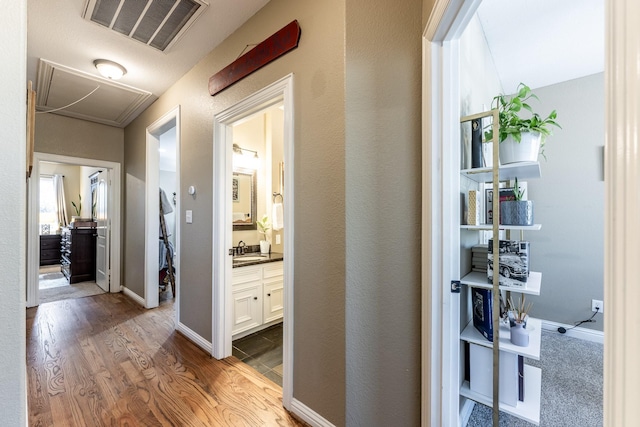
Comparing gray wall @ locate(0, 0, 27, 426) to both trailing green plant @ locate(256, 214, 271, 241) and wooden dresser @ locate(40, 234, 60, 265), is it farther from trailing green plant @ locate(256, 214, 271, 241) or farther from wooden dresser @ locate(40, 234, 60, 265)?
wooden dresser @ locate(40, 234, 60, 265)

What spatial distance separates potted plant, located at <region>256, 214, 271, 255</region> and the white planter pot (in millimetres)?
2453

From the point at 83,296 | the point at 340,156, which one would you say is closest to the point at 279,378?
the point at 340,156

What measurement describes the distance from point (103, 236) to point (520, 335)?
5.48 m

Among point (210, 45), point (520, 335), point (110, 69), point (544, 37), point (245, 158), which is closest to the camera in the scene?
point (520, 335)

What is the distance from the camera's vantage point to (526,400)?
4.79ft

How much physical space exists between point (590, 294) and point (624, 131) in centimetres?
330

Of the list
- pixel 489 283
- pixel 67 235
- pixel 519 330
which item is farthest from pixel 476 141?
pixel 67 235

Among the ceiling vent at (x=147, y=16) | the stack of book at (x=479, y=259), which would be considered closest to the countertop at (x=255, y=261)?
the stack of book at (x=479, y=259)

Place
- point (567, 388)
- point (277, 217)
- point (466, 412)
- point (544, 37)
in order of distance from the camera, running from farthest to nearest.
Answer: point (277, 217)
point (544, 37)
point (567, 388)
point (466, 412)

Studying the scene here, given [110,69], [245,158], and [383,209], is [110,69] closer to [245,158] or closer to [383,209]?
[245,158]

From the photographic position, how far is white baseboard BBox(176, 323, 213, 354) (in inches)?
93.1

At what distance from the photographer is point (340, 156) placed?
4.49ft

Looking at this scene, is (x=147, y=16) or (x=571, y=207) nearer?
(x=147, y=16)

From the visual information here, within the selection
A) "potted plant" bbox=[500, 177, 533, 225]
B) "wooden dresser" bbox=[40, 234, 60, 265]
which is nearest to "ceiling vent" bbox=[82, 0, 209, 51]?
"potted plant" bbox=[500, 177, 533, 225]
